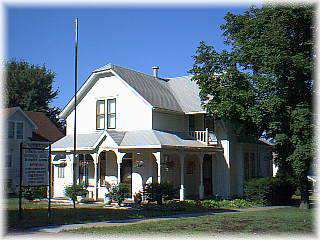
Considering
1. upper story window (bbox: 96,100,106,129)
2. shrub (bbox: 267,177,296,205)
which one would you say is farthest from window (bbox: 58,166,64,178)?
shrub (bbox: 267,177,296,205)

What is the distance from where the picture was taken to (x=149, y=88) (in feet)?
101

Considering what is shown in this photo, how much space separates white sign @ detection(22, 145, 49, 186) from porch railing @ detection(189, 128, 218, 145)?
13.9 m

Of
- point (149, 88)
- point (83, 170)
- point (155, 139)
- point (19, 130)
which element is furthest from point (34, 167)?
point (19, 130)

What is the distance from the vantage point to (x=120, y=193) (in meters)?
23.0

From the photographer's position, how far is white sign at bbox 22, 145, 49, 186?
16.8 meters

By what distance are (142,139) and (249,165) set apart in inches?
386

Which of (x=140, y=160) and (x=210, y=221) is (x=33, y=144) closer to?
(x=140, y=160)

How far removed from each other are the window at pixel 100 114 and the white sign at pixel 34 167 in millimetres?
13196

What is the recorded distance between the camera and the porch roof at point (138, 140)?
2612cm

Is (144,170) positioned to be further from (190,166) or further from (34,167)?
(34,167)

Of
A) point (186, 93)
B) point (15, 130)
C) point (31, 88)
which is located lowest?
point (15, 130)

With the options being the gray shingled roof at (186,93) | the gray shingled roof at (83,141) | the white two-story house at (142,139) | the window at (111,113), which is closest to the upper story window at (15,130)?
the white two-story house at (142,139)

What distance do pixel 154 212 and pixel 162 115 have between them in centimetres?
967

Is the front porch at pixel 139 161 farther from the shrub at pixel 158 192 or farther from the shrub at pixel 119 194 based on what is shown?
the shrub at pixel 119 194
